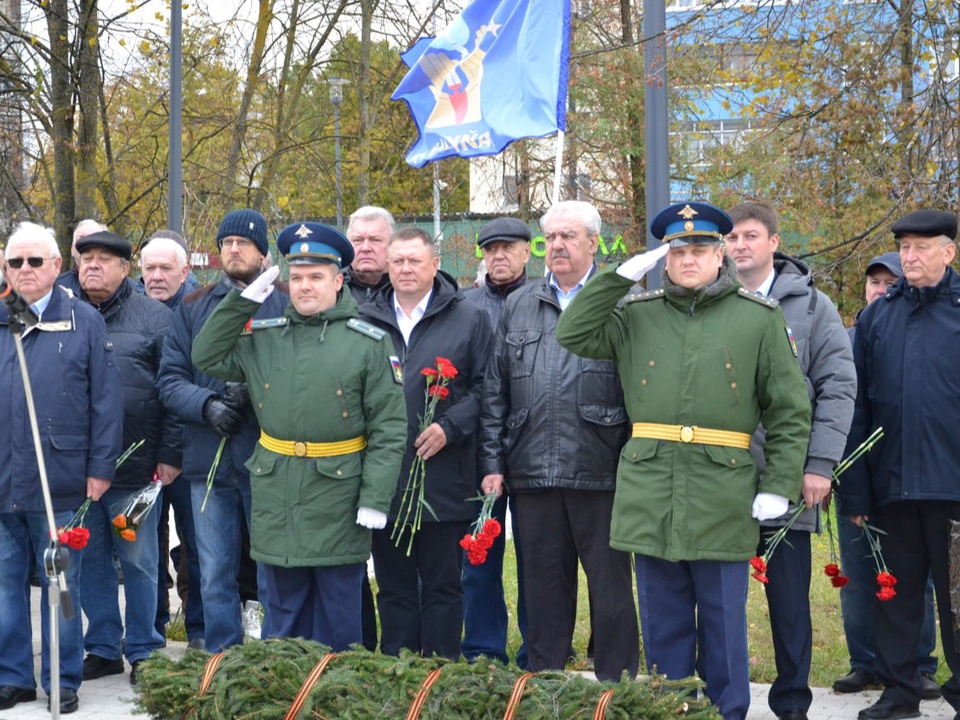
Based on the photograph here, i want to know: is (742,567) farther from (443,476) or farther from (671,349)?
(443,476)

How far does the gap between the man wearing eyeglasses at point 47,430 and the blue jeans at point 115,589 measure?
477mm

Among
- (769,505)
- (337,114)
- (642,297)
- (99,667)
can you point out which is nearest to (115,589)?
(99,667)

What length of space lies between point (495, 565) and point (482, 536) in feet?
4.09

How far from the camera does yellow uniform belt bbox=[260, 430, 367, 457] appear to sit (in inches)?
231

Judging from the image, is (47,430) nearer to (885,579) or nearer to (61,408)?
(61,408)

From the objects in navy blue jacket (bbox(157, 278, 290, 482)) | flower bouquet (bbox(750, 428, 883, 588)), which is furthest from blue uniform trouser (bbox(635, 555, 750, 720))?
navy blue jacket (bbox(157, 278, 290, 482))

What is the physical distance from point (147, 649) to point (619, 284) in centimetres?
338

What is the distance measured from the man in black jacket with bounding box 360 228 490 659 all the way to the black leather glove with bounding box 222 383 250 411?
709 mm

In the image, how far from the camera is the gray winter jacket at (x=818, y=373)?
5.73 meters

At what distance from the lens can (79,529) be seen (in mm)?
6152

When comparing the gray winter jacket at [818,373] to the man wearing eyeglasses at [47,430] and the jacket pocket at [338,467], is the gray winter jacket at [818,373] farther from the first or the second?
the man wearing eyeglasses at [47,430]

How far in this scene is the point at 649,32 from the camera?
7.91 metres

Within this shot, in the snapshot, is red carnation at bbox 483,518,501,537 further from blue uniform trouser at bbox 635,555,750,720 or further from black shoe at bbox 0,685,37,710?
black shoe at bbox 0,685,37,710

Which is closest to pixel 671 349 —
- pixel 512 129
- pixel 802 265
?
pixel 802 265
